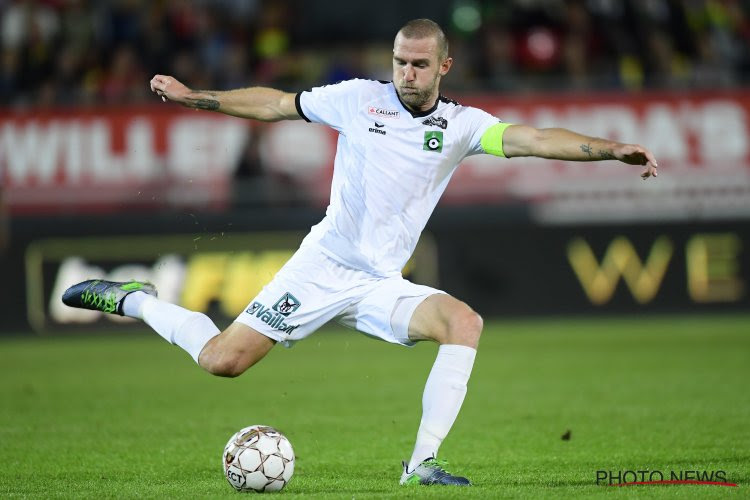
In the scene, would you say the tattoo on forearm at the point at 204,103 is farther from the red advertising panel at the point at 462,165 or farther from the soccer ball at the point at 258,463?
the red advertising panel at the point at 462,165

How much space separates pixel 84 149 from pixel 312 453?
10.6 metres

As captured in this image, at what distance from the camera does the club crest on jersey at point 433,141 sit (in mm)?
6812

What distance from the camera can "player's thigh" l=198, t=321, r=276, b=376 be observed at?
22.6 ft

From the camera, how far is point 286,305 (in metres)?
6.91

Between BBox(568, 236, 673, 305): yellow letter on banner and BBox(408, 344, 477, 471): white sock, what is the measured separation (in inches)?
434

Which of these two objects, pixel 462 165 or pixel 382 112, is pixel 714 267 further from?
pixel 382 112

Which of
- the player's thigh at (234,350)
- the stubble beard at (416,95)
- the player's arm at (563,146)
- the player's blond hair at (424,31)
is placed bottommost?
the player's thigh at (234,350)

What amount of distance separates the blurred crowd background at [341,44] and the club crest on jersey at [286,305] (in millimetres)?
10846

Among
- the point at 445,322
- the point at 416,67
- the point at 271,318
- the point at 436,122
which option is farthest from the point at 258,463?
the point at 416,67

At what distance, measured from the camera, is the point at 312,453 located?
25.9ft

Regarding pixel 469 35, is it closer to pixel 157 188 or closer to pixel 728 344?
pixel 157 188

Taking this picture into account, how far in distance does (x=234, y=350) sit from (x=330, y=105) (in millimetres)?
1445

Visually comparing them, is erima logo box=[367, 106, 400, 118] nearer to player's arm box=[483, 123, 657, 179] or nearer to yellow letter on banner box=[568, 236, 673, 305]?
player's arm box=[483, 123, 657, 179]

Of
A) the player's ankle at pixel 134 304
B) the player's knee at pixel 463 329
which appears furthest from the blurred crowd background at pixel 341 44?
the player's knee at pixel 463 329
